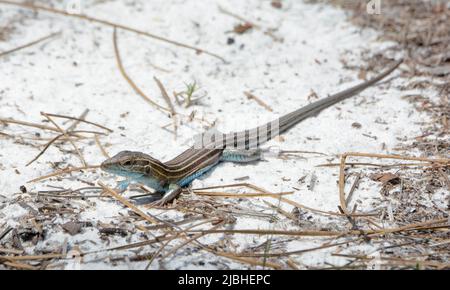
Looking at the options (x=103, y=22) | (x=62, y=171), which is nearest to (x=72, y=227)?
(x=62, y=171)

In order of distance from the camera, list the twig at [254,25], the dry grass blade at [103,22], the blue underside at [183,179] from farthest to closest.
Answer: the twig at [254,25] → the dry grass blade at [103,22] → the blue underside at [183,179]

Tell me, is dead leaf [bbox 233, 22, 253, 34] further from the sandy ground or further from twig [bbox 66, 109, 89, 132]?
twig [bbox 66, 109, 89, 132]

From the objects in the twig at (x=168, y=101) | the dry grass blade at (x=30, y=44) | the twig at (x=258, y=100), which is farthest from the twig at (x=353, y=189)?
the dry grass blade at (x=30, y=44)

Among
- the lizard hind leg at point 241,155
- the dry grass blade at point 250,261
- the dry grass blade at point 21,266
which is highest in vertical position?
the lizard hind leg at point 241,155

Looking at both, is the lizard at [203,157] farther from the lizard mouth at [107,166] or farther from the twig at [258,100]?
the twig at [258,100]

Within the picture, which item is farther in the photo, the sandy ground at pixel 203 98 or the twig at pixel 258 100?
the twig at pixel 258 100

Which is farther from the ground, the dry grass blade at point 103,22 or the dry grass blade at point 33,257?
the dry grass blade at point 103,22

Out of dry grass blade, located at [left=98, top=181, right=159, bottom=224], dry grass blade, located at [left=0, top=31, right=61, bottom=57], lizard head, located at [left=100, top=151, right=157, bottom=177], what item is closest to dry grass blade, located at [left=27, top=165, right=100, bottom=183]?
dry grass blade, located at [left=98, top=181, right=159, bottom=224]

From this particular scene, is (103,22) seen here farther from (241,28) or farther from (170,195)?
(170,195)

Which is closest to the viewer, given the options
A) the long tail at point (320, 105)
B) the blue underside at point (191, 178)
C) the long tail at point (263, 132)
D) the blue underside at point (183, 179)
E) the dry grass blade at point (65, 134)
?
the blue underside at point (183, 179)
